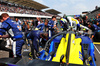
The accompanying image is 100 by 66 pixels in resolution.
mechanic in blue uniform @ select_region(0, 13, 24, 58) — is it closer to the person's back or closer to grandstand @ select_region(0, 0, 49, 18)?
the person's back

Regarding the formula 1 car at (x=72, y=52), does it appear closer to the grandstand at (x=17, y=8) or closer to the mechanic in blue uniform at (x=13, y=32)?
the mechanic in blue uniform at (x=13, y=32)

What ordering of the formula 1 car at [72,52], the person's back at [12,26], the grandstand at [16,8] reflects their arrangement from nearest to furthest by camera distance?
1. the formula 1 car at [72,52]
2. the person's back at [12,26]
3. the grandstand at [16,8]

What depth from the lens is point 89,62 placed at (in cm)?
247

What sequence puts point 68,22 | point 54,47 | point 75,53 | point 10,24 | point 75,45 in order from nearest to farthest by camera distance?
point 75,53 < point 75,45 < point 10,24 < point 54,47 < point 68,22

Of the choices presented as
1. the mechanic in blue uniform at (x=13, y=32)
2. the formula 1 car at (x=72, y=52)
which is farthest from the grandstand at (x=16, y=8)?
the formula 1 car at (x=72, y=52)

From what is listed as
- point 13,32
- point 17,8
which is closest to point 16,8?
point 17,8

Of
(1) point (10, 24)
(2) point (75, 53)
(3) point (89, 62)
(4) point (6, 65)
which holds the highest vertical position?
(1) point (10, 24)

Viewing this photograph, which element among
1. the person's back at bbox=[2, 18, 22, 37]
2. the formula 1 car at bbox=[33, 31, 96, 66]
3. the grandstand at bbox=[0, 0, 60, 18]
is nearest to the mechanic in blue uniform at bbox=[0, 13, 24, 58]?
the person's back at bbox=[2, 18, 22, 37]

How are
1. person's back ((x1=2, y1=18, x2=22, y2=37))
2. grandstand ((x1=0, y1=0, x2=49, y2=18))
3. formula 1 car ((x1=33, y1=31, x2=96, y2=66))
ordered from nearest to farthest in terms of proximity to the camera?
formula 1 car ((x1=33, y1=31, x2=96, y2=66)) < person's back ((x1=2, y1=18, x2=22, y2=37)) < grandstand ((x1=0, y1=0, x2=49, y2=18))

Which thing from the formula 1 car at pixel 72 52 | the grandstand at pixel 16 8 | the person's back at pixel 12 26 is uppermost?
the grandstand at pixel 16 8

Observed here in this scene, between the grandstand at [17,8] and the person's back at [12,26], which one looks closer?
the person's back at [12,26]

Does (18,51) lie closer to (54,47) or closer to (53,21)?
(54,47)

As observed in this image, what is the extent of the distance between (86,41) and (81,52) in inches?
33.3

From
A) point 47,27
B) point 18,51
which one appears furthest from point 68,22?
point 18,51
